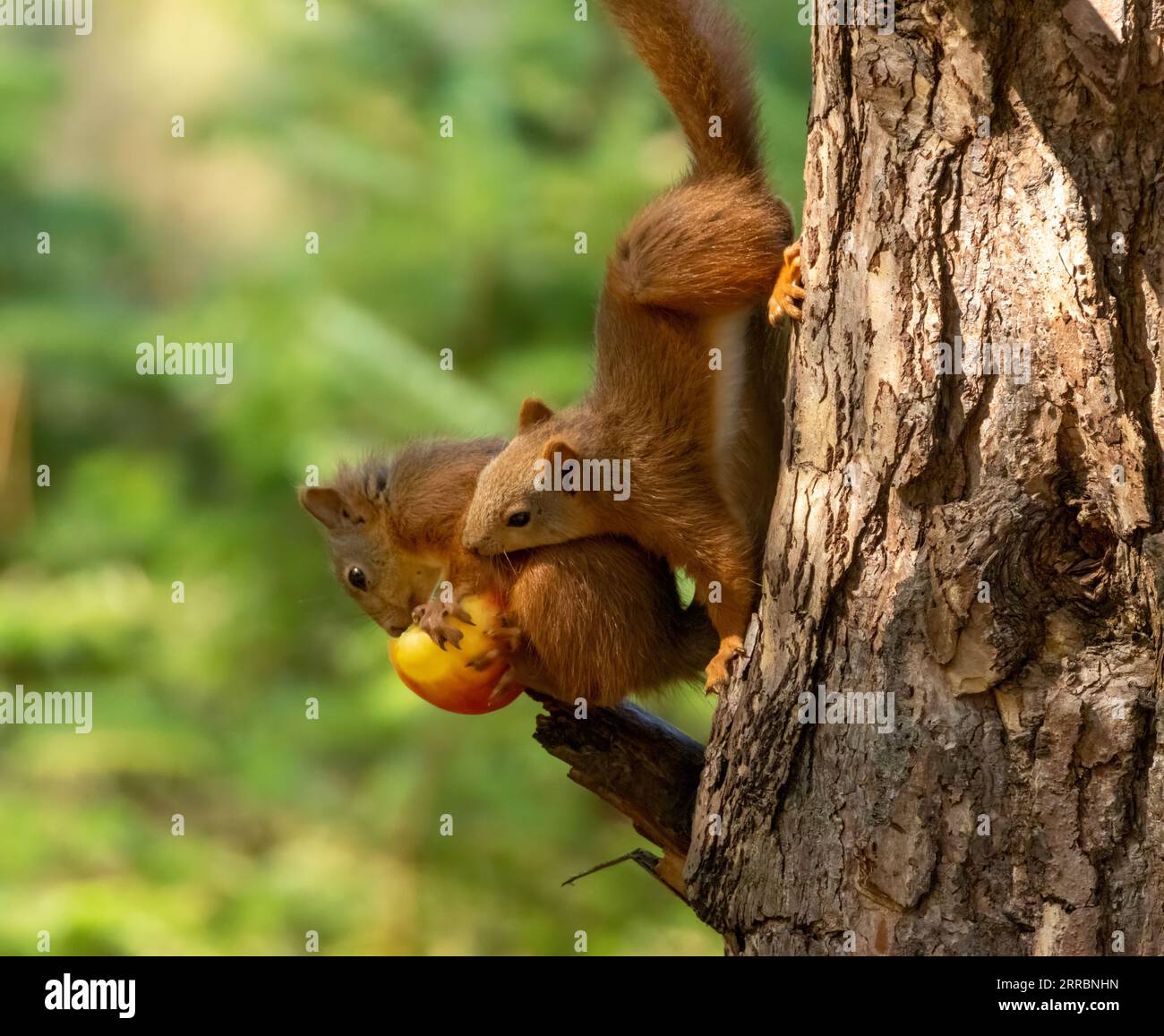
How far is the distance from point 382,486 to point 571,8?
14.5 feet

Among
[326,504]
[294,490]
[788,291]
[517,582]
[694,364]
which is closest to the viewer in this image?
[788,291]

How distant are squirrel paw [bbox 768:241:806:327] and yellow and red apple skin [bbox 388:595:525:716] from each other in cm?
86

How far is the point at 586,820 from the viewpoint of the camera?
6.89 metres

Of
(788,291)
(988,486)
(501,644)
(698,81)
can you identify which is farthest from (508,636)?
(698,81)

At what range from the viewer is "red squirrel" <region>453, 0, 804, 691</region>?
8.76 ft

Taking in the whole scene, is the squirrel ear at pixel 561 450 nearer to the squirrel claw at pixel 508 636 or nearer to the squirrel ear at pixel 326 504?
the squirrel claw at pixel 508 636

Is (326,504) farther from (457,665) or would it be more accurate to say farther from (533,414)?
(457,665)

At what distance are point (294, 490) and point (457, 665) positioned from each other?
3.36 meters

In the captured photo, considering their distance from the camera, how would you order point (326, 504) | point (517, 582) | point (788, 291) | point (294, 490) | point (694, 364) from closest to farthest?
1. point (788, 291)
2. point (694, 364)
3. point (517, 582)
4. point (326, 504)
5. point (294, 490)

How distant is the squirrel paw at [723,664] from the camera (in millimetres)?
2689

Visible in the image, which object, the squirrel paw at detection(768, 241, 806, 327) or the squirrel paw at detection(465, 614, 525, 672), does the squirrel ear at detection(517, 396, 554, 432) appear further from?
the squirrel paw at detection(768, 241, 806, 327)

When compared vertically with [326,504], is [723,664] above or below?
below

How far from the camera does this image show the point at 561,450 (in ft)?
9.37

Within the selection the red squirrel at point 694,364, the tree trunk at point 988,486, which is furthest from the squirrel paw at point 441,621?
the tree trunk at point 988,486
